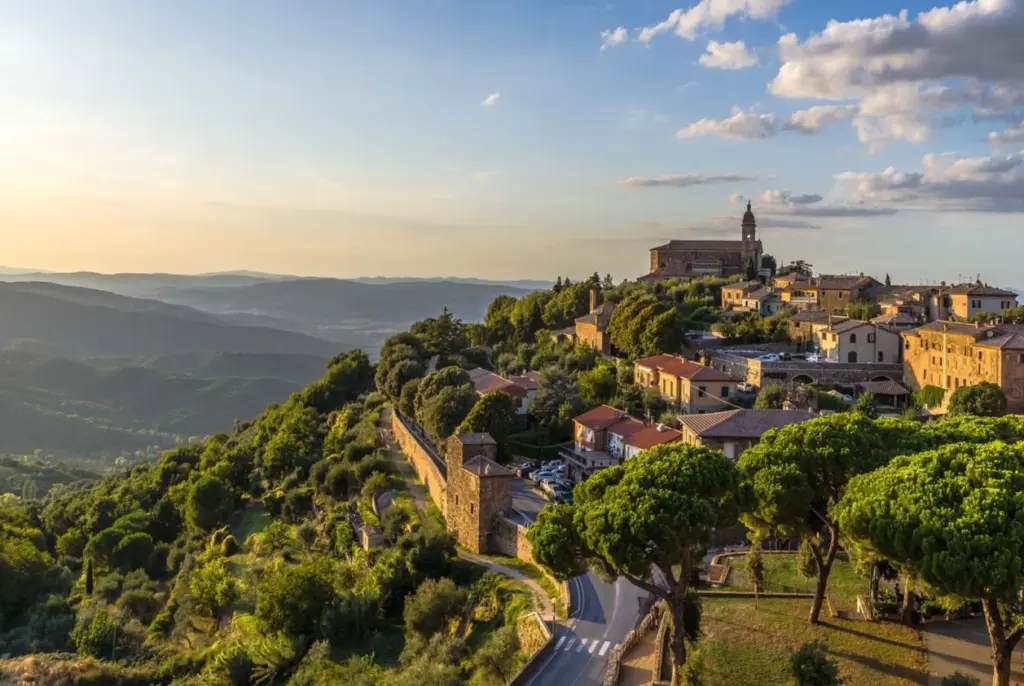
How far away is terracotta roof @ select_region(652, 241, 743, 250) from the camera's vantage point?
92.9 m

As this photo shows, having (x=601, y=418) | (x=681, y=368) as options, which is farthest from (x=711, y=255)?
(x=601, y=418)

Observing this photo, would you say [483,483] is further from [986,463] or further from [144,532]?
[144,532]

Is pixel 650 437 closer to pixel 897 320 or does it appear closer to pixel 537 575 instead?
pixel 537 575

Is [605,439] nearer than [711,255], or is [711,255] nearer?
[605,439]

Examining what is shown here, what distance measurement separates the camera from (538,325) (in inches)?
3007

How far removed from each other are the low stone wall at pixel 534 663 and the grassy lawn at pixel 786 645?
14.6 feet

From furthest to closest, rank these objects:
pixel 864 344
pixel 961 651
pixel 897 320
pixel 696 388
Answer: pixel 897 320
pixel 864 344
pixel 696 388
pixel 961 651

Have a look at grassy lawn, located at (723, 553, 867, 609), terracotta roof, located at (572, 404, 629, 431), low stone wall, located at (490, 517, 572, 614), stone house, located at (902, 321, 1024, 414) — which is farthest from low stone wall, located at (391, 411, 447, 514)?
stone house, located at (902, 321, 1024, 414)

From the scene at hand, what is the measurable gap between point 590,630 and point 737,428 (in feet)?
48.2

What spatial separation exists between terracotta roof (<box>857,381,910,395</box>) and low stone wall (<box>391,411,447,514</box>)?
26984mm

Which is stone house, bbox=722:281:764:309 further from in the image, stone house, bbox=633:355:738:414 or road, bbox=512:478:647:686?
road, bbox=512:478:647:686

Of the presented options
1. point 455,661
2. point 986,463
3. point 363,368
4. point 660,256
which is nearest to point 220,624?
point 455,661

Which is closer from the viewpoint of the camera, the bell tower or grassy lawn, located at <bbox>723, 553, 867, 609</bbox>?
grassy lawn, located at <bbox>723, 553, 867, 609</bbox>

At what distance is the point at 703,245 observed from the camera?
3684 inches
